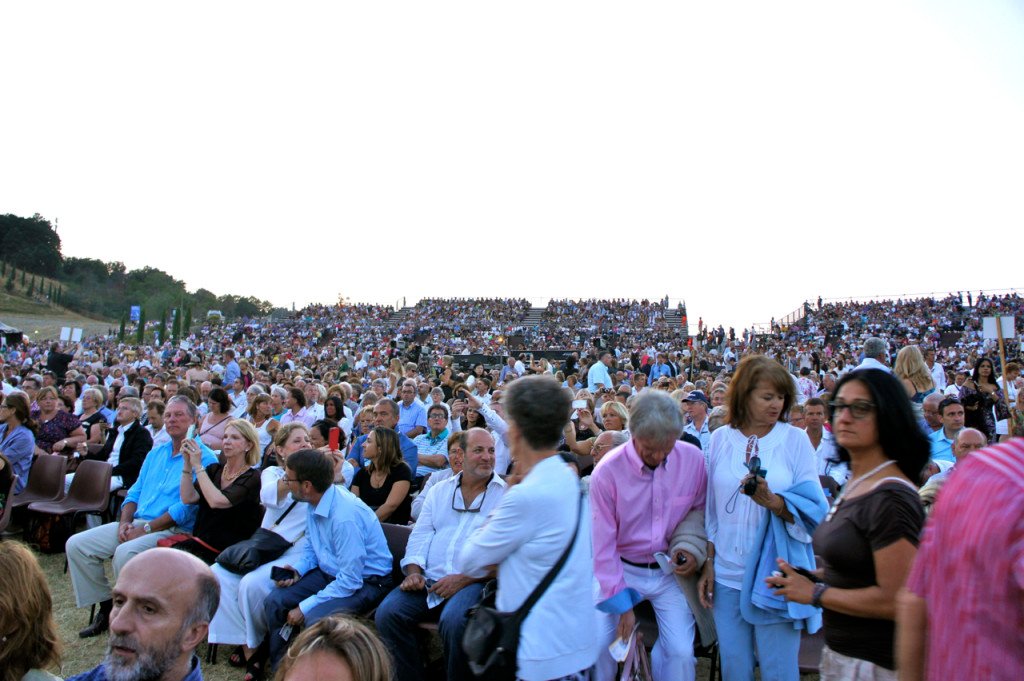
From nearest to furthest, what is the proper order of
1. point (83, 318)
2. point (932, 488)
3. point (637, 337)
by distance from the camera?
1. point (932, 488)
2. point (637, 337)
3. point (83, 318)


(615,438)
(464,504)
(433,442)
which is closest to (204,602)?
(464,504)

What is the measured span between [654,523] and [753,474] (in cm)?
68

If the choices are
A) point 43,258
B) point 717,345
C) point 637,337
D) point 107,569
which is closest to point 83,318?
point 43,258

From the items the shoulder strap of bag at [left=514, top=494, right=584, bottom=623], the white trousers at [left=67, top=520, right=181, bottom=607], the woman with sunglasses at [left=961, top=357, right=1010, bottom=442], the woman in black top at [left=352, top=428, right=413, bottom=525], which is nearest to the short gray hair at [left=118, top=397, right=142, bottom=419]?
the white trousers at [left=67, top=520, right=181, bottom=607]

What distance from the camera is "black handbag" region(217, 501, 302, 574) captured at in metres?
5.03

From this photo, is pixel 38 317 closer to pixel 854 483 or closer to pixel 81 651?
pixel 81 651

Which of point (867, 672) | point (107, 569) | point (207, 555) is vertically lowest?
point (107, 569)

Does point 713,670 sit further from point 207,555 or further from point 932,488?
point 207,555

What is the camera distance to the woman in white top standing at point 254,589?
4.93m

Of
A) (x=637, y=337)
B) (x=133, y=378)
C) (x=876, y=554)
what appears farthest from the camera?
(x=637, y=337)

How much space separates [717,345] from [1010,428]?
26530mm

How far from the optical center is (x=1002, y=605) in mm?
1229

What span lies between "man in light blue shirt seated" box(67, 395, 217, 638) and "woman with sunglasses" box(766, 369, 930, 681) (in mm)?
4839

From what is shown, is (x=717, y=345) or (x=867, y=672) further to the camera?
(x=717, y=345)
